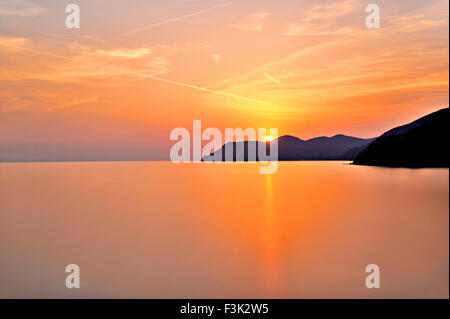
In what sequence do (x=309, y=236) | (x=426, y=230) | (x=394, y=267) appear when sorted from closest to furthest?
(x=394, y=267)
(x=309, y=236)
(x=426, y=230)

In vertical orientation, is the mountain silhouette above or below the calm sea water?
above

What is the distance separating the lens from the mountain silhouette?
135000mm

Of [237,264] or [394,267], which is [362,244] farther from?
[237,264]

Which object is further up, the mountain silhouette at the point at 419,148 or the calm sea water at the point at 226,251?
the mountain silhouette at the point at 419,148

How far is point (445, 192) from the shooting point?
176 feet

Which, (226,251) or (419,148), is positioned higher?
(419,148)

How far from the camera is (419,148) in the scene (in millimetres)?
142750

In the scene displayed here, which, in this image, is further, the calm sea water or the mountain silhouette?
the mountain silhouette

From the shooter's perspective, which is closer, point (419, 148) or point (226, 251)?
point (226, 251)

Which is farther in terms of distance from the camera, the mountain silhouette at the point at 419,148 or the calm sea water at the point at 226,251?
the mountain silhouette at the point at 419,148

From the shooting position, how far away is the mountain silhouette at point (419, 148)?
135 metres

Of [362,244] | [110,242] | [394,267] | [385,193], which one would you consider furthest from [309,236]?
[385,193]

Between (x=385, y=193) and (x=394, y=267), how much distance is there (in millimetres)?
40147
